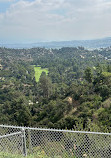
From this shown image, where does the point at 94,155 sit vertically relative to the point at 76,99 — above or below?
above

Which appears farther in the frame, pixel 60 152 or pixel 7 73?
pixel 7 73

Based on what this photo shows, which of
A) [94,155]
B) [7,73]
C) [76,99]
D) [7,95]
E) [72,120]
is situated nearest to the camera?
[94,155]

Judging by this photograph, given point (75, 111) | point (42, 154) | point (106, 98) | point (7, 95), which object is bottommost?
point (7, 95)

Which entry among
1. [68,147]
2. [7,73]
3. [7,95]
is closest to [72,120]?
[68,147]

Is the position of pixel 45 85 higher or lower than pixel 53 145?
lower

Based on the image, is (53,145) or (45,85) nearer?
(53,145)

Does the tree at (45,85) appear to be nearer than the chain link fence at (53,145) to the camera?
No

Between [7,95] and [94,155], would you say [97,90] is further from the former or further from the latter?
[7,95]

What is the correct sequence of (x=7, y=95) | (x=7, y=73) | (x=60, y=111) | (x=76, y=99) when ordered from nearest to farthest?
(x=60, y=111), (x=76, y=99), (x=7, y=95), (x=7, y=73)
